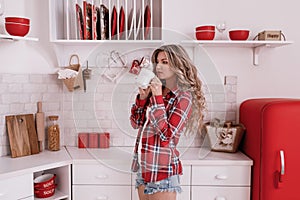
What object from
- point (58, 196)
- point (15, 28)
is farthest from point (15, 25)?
point (58, 196)

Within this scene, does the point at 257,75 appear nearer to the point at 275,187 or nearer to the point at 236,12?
the point at 236,12

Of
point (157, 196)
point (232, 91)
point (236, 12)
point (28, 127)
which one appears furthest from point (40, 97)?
point (236, 12)

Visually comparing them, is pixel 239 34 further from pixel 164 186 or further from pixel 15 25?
pixel 15 25

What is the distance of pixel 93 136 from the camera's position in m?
1.93

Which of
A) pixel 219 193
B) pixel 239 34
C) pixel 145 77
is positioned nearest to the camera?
pixel 145 77

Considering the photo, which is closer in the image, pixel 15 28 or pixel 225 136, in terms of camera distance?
pixel 15 28

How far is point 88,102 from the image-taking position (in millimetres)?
1774

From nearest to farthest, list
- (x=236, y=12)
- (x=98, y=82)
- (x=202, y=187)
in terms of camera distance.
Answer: (x=98, y=82) → (x=202, y=187) → (x=236, y=12)

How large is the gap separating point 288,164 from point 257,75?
2.24 feet

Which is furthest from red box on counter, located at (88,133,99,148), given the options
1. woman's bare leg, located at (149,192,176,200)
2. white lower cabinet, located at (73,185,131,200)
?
woman's bare leg, located at (149,192,176,200)

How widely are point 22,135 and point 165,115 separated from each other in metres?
0.99

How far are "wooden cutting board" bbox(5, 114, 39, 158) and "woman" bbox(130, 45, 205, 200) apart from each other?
30.4 inches

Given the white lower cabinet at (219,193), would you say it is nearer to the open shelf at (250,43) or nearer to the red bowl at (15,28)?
the open shelf at (250,43)

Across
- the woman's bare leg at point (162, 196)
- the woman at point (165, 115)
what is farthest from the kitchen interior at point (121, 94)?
the woman's bare leg at point (162, 196)
